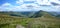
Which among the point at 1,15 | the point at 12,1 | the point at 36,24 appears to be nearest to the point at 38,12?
the point at 36,24

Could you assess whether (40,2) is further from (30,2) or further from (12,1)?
(12,1)

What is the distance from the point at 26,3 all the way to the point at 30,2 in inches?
2.4

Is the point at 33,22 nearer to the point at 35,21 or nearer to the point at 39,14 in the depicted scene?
the point at 35,21

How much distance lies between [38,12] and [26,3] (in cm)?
22

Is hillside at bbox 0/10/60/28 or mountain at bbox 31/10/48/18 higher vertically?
mountain at bbox 31/10/48/18

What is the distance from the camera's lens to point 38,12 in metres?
1.90

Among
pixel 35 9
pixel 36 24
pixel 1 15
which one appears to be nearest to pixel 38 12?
pixel 35 9

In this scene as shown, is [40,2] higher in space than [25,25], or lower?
higher

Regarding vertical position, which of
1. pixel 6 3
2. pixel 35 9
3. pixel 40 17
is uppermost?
pixel 6 3

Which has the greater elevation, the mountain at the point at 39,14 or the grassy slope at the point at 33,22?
the mountain at the point at 39,14

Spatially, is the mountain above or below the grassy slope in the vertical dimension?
above

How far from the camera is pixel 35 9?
191cm

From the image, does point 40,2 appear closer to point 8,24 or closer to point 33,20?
point 33,20

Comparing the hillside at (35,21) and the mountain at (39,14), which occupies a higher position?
the mountain at (39,14)
